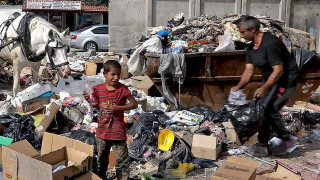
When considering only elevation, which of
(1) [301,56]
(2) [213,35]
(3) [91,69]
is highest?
(2) [213,35]

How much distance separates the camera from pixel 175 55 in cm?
740

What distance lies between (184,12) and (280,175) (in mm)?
10059

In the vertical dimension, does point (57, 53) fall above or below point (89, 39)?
below

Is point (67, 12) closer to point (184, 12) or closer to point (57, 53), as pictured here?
point (184, 12)

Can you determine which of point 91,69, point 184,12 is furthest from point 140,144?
point 184,12

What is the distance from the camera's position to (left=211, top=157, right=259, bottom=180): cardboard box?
13.2 feet

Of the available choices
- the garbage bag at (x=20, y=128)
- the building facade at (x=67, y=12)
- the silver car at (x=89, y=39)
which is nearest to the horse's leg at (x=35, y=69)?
the garbage bag at (x=20, y=128)

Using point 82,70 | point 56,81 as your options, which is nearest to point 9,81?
point 82,70

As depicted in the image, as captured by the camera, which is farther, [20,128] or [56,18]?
[56,18]

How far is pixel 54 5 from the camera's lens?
31.5m

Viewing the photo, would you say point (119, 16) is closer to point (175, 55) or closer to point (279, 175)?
point (175, 55)

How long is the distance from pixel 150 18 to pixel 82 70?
377cm

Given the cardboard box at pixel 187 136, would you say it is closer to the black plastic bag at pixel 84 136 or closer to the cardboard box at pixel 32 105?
the black plastic bag at pixel 84 136

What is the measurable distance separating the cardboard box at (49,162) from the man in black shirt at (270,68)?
233 cm
